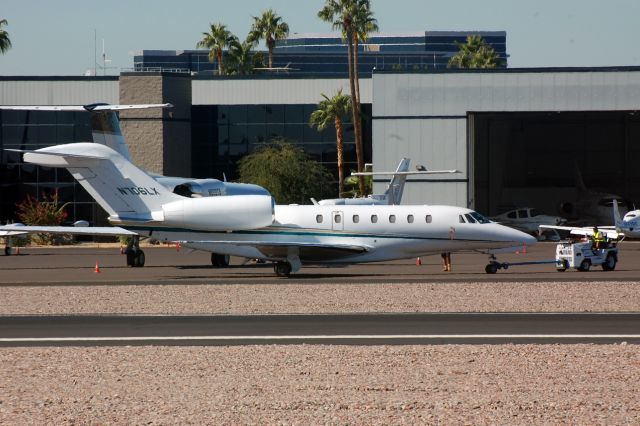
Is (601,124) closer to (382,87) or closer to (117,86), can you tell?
(382,87)

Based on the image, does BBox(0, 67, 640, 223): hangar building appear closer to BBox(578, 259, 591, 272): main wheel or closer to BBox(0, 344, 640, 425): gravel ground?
BBox(578, 259, 591, 272): main wheel

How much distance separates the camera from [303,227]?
3703cm

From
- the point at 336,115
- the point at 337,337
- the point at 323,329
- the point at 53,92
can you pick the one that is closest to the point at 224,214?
the point at 323,329

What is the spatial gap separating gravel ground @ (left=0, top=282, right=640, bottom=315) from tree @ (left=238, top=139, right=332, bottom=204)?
34.4 metres

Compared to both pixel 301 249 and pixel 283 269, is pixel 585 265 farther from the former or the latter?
pixel 283 269

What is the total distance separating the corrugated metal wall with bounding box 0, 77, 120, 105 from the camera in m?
69.1

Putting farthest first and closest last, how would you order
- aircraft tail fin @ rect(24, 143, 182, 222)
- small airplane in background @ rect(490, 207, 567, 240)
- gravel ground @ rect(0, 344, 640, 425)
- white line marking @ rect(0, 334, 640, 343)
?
small airplane in background @ rect(490, 207, 567, 240) → aircraft tail fin @ rect(24, 143, 182, 222) → white line marking @ rect(0, 334, 640, 343) → gravel ground @ rect(0, 344, 640, 425)

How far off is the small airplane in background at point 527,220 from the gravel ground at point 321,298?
1500 inches

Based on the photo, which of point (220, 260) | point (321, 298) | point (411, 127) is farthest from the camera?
point (411, 127)

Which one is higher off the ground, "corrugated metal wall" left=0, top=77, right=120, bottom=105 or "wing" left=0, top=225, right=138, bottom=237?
"corrugated metal wall" left=0, top=77, right=120, bottom=105

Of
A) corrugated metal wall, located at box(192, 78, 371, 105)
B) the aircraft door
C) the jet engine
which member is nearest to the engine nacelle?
the aircraft door

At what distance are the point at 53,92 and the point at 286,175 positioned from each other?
15771 mm

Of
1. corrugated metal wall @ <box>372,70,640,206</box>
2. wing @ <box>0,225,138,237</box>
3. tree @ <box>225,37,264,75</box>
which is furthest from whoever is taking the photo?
tree @ <box>225,37,264,75</box>

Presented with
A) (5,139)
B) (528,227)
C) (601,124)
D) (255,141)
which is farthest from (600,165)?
(5,139)
